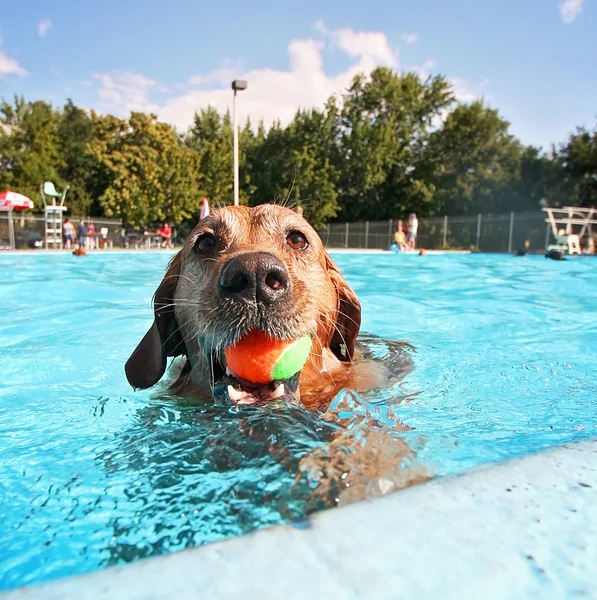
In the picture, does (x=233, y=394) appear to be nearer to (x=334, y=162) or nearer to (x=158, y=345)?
(x=158, y=345)

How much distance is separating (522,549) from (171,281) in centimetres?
303

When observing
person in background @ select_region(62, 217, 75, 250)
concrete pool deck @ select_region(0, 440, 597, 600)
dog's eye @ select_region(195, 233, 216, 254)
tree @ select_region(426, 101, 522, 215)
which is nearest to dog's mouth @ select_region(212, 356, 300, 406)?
dog's eye @ select_region(195, 233, 216, 254)

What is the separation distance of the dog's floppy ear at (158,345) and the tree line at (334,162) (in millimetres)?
37762

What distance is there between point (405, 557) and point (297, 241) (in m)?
2.65

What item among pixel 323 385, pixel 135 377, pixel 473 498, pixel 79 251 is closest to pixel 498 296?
pixel 323 385

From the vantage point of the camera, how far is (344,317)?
4105 mm

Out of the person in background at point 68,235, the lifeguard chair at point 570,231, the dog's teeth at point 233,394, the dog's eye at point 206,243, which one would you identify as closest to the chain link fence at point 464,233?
the lifeguard chair at point 570,231

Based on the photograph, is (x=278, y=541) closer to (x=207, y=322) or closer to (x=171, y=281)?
(x=207, y=322)

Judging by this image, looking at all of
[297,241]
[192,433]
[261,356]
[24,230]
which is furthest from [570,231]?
[192,433]

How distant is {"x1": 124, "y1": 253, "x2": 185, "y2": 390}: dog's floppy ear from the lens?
3.41 metres

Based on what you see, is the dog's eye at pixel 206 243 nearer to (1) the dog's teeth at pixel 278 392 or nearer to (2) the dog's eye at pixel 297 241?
(2) the dog's eye at pixel 297 241

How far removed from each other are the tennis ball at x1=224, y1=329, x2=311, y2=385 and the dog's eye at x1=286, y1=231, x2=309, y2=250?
98 cm

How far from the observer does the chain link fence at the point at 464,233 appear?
3141 centimetres

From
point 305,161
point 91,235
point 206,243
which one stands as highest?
point 305,161
